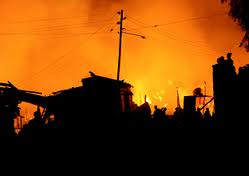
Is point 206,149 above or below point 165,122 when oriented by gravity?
below

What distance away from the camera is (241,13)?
16594 mm

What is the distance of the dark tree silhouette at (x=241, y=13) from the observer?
53.7ft

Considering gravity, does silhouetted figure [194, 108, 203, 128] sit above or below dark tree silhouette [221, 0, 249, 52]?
below

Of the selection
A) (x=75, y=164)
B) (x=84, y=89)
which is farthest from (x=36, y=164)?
(x=84, y=89)

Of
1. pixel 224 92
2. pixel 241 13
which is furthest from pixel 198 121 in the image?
pixel 241 13

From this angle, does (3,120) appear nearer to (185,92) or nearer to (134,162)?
(134,162)

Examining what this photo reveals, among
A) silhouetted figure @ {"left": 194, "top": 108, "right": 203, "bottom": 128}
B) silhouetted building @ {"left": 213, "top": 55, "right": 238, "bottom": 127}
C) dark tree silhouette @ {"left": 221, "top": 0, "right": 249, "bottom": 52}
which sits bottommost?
silhouetted figure @ {"left": 194, "top": 108, "right": 203, "bottom": 128}

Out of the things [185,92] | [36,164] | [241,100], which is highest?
[185,92]

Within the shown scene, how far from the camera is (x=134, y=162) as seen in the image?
1288 centimetres

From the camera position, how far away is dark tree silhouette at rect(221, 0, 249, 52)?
1636cm

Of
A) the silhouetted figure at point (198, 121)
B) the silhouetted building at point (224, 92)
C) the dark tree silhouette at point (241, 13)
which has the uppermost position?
the dark tree silhouette at point (241, 13)

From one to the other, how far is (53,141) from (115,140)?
9.88ft

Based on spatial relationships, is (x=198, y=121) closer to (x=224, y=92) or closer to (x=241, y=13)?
(x=224, y=92)

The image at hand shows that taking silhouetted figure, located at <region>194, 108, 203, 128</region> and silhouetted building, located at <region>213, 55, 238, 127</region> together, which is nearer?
silhouetted building, located at <region>213, 55, 238, 127</region>
